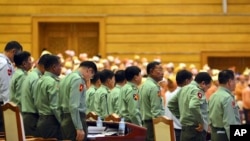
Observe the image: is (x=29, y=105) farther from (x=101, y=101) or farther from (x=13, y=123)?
(x=101, y=101)

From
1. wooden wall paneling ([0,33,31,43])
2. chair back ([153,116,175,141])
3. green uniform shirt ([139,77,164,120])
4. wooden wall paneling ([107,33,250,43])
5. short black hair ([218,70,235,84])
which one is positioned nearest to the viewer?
chair back ([153,116,175,141])

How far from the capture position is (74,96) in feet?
33.2

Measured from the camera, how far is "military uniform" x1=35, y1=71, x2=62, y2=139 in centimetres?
1044

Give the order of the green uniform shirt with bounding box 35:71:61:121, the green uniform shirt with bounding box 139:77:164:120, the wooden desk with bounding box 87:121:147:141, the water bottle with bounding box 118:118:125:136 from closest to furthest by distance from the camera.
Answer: the green uniform shirt with bounding box 35:71:61:121 < the wooden desk with bounding box 87:121:147:141 < the water bottle with bounding box 118:118:125:136 < the green uniform shirt with bounding box 139:77:164:120

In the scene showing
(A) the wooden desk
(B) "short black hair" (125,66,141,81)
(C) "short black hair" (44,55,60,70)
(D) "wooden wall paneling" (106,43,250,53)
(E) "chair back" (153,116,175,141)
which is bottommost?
(A) the wooden desk

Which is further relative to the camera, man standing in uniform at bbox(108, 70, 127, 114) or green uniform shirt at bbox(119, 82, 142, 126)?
man standing in uniform at bbox(108, 70, 127, 114)

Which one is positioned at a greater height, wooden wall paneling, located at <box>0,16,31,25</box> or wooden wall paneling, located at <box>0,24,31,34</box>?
wooden wall paneling, located at <box>0,16,31,25</box>

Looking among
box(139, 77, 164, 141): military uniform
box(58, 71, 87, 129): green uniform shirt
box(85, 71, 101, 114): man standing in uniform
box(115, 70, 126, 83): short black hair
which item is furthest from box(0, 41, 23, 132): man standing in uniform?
box(115, 70, 126, 83): short black hair

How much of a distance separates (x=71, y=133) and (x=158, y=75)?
90.6 inches

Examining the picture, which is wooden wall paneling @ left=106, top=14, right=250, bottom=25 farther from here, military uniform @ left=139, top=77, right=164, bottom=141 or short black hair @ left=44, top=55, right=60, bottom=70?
short black hair @ left=44, top=55, right=60, bottom=70

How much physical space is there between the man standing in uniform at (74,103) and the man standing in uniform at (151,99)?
1749mm

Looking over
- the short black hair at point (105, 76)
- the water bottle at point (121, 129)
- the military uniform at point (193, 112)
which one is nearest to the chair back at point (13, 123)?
the water bottle at point (121, 129)

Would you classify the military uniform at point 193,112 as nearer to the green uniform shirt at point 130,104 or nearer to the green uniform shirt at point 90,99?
the green uniform shirt at point 130,104

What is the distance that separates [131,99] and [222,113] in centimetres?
185
